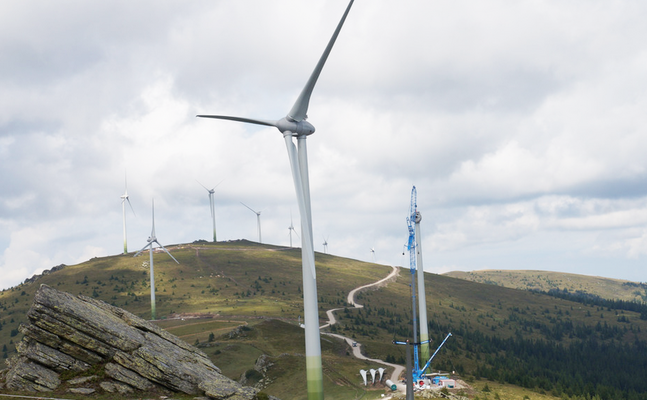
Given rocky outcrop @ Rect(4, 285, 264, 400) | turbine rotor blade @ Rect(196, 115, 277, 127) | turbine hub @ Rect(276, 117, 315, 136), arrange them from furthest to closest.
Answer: turbine rotor blade @ Rect(196, 115, 277, 127) → turbine hub @ Rect(276, 117, 315, 136) → rocky outcrop @ Rect(4, 285, 264, 400)

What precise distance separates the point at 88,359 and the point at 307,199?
27614mm

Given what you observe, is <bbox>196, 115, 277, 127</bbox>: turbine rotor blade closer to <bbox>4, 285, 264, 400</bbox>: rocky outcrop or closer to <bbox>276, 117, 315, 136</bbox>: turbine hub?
<bbox>276, 117, 315, 136</bbox>: turbine hub

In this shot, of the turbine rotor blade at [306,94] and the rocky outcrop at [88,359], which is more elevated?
the turbine rotor blade at [306,94]

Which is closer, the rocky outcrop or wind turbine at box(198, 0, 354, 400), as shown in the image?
the rocky outcrop

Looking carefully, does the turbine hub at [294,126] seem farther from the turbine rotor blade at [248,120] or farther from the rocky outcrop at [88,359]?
the rocky outcrop at [88,359]

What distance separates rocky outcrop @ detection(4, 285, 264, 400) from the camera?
4219 cm

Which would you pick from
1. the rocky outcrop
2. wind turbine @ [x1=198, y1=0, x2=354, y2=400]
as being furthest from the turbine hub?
the rocky outcrop

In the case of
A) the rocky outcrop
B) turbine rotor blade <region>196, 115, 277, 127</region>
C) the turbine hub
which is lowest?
the rocky outcrop

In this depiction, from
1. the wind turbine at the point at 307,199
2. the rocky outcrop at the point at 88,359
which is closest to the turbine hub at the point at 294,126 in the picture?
the wind turbine at the point at 307,199

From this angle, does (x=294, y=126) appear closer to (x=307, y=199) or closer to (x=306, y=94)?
(x=306, y=94)

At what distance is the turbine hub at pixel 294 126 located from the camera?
55344 millimetres

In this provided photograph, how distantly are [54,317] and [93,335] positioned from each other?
3883 mm

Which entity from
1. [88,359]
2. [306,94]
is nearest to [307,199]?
[306,94]

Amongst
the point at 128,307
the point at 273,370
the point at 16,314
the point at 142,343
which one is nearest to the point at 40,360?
the point at 142,343
